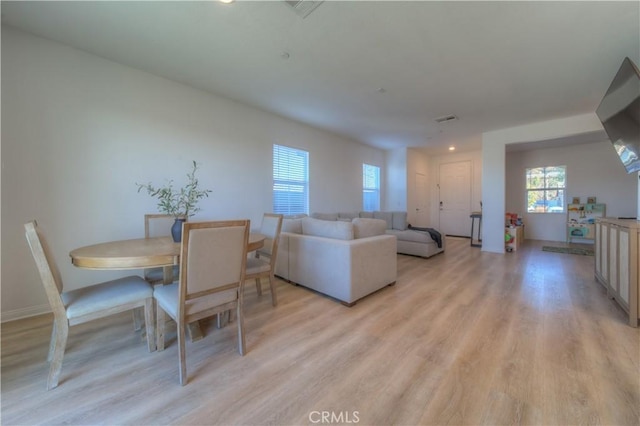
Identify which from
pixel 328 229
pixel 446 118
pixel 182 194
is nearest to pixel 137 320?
pixel 182 194

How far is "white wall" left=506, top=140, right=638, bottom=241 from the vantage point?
5566 millimetres

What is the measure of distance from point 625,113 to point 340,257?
3.19m

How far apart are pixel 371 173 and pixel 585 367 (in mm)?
5598

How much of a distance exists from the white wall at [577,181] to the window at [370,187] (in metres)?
3.74

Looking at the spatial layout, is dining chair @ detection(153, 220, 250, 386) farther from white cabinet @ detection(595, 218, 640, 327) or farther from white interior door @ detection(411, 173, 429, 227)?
white interior door @ detection(411, 173, 429, 227)

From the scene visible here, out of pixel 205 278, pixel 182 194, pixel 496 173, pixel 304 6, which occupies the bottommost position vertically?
pixel 205 278

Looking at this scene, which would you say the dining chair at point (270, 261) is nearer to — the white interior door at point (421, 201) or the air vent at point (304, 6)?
the air vent at point (304, 6)

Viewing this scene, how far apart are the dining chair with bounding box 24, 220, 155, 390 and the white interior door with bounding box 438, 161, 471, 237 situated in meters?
7.43

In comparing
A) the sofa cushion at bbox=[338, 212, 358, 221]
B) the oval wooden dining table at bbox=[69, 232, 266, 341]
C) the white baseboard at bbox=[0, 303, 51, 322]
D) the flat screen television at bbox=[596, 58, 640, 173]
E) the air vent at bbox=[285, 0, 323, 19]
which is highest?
the air vent at bbox=[285, 0, 323, 19]

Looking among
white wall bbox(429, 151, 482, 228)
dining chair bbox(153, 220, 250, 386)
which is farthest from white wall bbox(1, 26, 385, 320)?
white wall bbox(429, 151, 482, 228)

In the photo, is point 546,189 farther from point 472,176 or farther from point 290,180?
point 290,180

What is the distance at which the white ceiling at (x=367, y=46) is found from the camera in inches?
78.0

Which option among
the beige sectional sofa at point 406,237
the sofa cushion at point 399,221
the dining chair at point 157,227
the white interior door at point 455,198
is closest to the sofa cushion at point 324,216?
the beige sectional sofa at point 406,237

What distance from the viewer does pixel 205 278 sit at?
5.11ft
